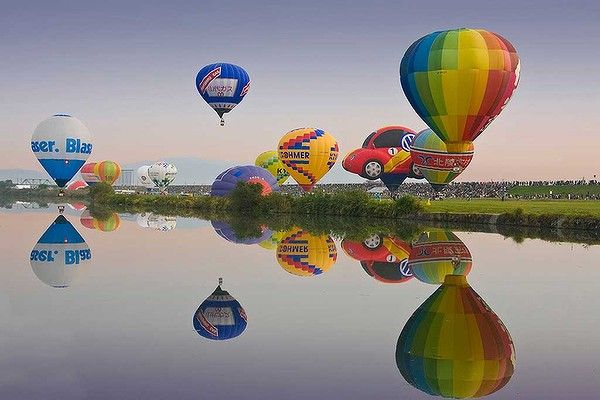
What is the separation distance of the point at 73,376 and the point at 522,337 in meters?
5.46

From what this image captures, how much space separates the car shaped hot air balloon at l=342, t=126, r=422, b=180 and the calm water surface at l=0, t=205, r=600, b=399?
26.8 m

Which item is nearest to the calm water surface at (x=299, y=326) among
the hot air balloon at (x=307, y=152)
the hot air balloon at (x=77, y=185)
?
the hot air balloon at (x=307, y=152)

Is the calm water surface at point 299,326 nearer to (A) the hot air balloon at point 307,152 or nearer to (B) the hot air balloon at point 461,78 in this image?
(B) the hot air balloon at point 461,78

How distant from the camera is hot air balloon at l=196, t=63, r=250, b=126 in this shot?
41.2 metres

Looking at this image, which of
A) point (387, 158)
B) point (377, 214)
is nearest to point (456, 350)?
point (377, 214)

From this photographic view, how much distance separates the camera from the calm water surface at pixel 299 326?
303 inches

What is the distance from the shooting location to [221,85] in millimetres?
41188

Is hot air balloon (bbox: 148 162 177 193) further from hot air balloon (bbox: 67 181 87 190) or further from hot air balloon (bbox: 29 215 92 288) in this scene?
hot air balloon (bbox: 29 215 92 288)

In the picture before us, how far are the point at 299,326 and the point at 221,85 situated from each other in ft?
105

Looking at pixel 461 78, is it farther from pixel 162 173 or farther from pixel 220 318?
pixel 162 173

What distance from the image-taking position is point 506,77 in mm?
25031

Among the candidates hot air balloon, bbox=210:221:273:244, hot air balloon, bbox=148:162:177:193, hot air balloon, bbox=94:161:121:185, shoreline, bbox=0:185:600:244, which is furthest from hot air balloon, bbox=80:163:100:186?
hot air balloon, bbox=210:221:273:244

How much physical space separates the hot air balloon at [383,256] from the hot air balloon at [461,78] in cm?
489

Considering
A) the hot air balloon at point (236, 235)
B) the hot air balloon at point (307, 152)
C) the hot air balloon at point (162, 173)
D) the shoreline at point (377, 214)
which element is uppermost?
the hot air balloon at point (162, 173)
